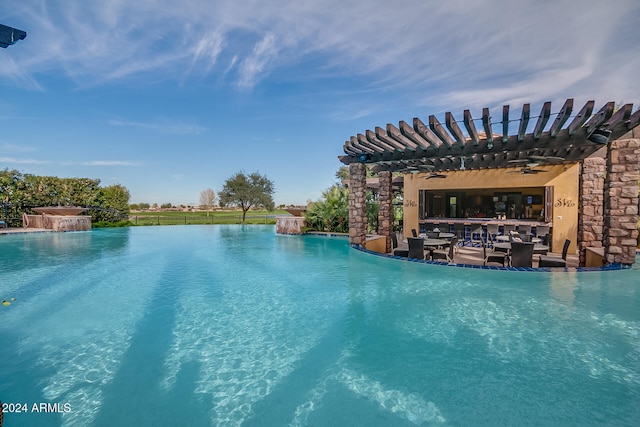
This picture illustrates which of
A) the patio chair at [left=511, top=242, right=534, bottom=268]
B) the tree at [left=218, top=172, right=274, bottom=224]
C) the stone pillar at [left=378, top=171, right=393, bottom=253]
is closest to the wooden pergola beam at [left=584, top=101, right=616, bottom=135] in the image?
the patio chair at [left=511, top=242, right=534, bottom=268]

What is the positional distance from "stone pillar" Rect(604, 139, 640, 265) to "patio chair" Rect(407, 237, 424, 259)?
533 centimetres

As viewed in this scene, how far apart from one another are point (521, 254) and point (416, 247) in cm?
298

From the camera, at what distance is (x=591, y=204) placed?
441 inches

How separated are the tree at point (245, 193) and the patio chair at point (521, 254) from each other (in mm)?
28805

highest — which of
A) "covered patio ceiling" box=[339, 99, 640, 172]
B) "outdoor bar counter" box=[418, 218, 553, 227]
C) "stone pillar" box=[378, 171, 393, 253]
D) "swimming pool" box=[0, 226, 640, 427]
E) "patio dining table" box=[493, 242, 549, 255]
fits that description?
"covered patio ceiling" box=[339, 99, 640, 172]

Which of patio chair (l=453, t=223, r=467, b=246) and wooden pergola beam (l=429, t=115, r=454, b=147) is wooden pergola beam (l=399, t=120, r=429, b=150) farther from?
Answer: patio chair (l=453, t=223, r=467, b=246)

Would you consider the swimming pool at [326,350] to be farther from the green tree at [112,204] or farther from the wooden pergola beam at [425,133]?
the green tree at [112,204]

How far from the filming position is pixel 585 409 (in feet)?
9.52

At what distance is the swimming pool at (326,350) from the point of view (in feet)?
9.70

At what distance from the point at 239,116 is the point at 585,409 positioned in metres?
29.6

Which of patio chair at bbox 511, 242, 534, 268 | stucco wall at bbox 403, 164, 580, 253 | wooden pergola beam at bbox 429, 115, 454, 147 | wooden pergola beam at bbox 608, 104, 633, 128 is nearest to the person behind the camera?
wooden pergola beam at bbox 608, 104, 633, 128

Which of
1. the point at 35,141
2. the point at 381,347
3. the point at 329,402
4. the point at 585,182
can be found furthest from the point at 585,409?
the point at 35,141

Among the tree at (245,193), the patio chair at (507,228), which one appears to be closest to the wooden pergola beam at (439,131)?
the patio chair at (507,228)

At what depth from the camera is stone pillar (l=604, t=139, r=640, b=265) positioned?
27.4 ft
